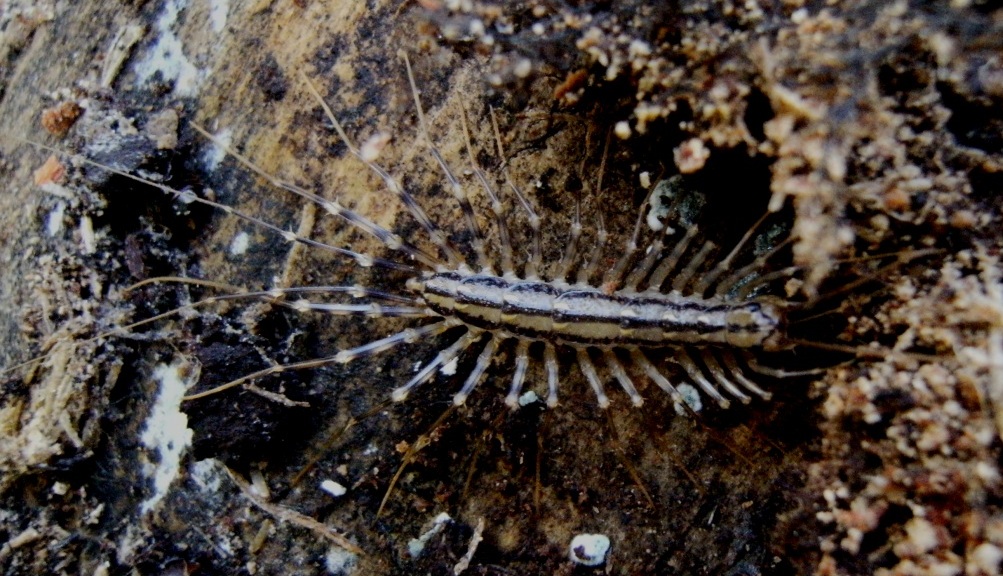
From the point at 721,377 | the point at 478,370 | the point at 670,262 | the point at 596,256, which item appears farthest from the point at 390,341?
the point at 721,377

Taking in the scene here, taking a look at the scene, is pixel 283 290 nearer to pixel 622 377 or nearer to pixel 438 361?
pixel 438 361

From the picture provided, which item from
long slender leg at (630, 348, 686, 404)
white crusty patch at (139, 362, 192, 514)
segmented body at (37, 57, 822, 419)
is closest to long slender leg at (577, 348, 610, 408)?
segmented body at (37, 57, 822, 419)

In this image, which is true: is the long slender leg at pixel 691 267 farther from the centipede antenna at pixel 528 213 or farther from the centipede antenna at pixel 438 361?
the centipede antenna at pixel 438 361

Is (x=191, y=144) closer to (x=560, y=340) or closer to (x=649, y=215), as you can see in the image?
(x=560, y=340)

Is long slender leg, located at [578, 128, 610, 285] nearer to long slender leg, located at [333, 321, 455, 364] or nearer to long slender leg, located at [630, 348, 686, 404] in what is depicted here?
long slender leg, located at [630, 348, 686, 404]

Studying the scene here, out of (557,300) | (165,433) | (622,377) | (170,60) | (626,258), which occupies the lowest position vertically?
(165,433)

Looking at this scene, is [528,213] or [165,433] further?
[165,433]

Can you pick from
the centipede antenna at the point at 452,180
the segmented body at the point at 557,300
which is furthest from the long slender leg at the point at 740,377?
the centipede antenna at the point at 452,180
